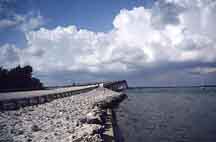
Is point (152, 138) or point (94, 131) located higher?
point (94, 131)

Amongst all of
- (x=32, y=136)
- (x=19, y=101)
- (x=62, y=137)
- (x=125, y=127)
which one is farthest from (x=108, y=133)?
(x=19, y=101)

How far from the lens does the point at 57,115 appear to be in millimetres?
16000

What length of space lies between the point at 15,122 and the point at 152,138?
8.72 metres

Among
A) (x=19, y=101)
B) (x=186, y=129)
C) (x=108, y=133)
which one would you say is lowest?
(x=186, y=129)

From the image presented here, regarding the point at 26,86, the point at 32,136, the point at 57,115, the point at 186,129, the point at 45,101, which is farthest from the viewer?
the point at 26,86

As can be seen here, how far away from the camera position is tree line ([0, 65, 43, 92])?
51.4 m

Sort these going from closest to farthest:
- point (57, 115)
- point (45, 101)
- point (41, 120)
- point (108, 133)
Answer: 1. point (108, 133)
2. point (41, 120)
3. point (57, 115)
4. point (45, 101)

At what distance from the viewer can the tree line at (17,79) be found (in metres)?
51.4

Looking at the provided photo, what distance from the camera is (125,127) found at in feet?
62.1

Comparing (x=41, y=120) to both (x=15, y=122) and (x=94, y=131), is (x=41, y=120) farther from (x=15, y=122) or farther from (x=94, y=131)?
(x=94, y=131)

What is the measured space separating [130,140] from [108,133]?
351cm

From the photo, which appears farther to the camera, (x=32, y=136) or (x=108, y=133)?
(x=108, y=133)

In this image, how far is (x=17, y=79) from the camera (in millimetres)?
55281

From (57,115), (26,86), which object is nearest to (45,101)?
(57,115)
